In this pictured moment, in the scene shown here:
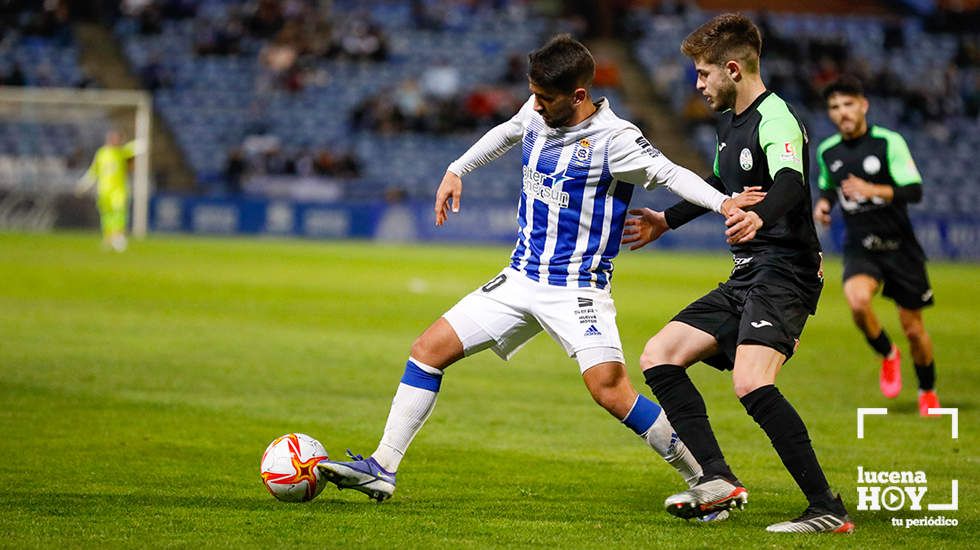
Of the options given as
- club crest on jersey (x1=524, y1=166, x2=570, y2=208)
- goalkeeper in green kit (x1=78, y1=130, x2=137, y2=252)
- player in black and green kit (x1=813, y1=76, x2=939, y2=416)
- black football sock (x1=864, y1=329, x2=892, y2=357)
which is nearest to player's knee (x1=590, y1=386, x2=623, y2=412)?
club crest on jersey (x1=524, y1=166, x2=570, y2=208)

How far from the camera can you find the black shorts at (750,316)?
18.6 ft

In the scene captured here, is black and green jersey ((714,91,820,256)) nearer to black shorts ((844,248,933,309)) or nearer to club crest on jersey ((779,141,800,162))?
club crest on jersey ((779,141,800,162))

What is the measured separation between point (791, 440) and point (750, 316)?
551mm

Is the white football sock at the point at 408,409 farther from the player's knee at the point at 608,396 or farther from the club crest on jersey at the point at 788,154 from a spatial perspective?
the club crest on jersey at the point at 788,154

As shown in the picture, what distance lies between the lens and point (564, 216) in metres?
5.93

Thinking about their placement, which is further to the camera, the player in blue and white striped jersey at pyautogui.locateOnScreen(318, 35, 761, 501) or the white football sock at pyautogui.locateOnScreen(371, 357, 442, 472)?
the white football sock at pyautogui.locateOnScreen(371, 357, 442, 472)

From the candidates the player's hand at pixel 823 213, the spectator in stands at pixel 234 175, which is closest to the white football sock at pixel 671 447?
the player's hand at pixel 823 213

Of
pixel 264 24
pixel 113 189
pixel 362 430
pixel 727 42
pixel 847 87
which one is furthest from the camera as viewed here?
pixel 264 24

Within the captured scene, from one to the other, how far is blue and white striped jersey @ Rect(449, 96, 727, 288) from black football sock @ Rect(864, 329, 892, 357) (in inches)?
188

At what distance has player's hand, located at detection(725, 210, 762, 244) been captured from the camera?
529cm

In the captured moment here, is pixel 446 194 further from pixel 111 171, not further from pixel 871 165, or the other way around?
pixel 111 171

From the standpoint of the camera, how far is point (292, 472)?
19.4 ft

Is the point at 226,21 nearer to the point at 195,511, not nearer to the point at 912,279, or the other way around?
the point at 912,279

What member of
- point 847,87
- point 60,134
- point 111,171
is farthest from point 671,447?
point 60,134
